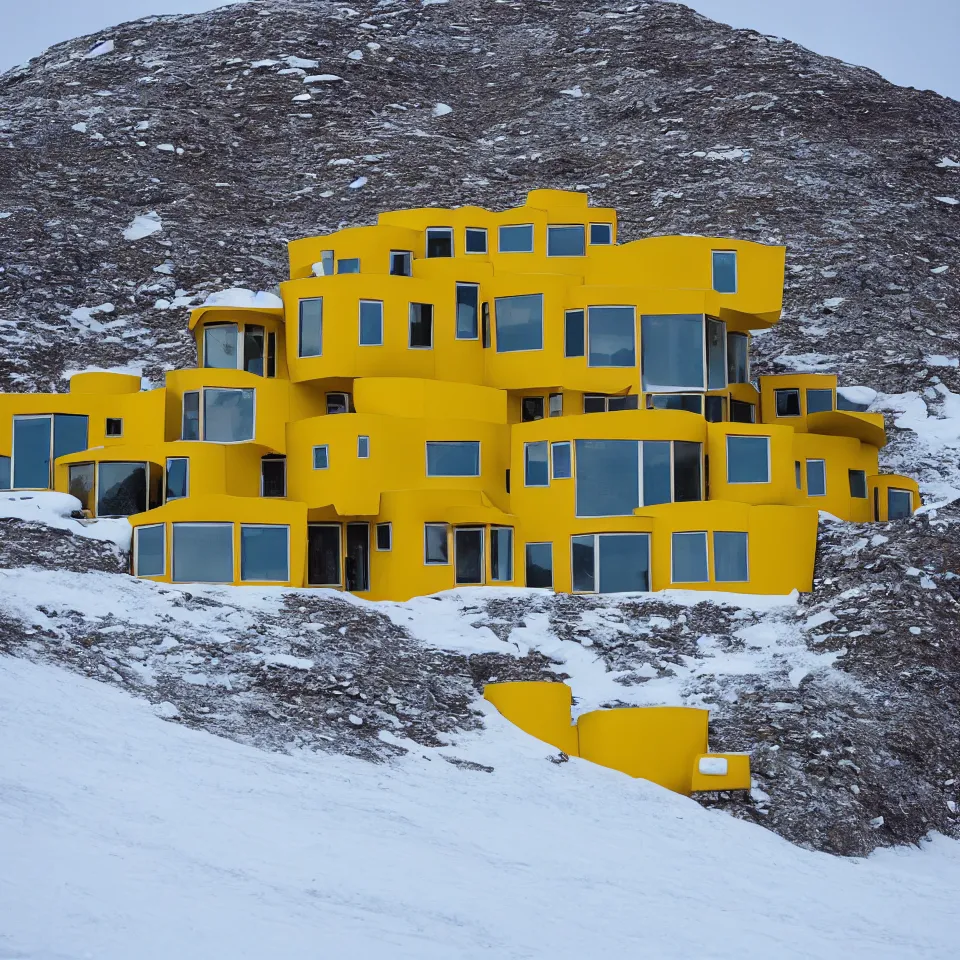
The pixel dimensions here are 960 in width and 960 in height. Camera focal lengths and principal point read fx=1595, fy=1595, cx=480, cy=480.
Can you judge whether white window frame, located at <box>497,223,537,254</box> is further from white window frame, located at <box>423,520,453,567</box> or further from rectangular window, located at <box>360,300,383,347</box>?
white window frame, located at <box>423,520,453,567</box>

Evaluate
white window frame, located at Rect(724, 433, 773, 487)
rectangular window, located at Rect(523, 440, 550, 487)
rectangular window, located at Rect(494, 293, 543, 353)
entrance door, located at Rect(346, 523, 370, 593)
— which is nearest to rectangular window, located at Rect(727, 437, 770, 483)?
white window frame, located at Rect(724, 433, 773, 487)

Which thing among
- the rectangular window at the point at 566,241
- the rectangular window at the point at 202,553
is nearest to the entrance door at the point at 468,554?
the rectangular window at the point at 202,553

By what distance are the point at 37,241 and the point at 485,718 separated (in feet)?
112

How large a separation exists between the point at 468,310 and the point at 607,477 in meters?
6.64

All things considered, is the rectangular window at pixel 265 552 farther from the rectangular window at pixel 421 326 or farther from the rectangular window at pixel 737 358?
the rectangular window at pixel 737 358

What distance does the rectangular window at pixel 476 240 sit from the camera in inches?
1639

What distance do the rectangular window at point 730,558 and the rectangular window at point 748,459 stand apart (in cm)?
233

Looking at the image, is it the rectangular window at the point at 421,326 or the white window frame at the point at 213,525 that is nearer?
the white window frame at the point at 213,525

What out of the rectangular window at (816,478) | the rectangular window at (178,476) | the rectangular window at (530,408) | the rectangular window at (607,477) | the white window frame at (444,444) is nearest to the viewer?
the rectangular window at (607,477)

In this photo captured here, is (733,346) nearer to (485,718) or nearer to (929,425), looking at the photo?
(929,425)

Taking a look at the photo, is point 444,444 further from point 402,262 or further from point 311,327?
point 402,262

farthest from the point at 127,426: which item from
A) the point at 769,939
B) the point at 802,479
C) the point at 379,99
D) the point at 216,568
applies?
the point at 379,99

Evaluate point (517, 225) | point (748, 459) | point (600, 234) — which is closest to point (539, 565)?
point (748, 459)

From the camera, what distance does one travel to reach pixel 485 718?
85.7 ft
